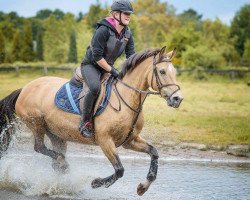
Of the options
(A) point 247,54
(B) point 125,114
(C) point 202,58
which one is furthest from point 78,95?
(A) point 247,54

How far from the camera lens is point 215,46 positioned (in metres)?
53.0

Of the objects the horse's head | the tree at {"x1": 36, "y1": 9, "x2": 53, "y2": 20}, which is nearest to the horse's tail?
the horse's head

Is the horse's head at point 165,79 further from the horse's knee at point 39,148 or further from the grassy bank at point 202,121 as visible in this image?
the grassy bank at point 202,121

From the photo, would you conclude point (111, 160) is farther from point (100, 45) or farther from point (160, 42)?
point (160, 42)

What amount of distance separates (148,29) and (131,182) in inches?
2963

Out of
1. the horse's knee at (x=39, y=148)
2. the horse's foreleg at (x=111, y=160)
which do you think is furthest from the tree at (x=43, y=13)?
the horse's foreleg at (x=111, y=160)

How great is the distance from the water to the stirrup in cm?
93

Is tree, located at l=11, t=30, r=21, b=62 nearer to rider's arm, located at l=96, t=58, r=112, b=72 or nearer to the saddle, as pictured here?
the saddle

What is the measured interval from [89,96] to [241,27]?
50.0 meters

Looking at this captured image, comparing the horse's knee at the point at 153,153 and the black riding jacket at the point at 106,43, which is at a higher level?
the black riding jacket at the point at 106,43

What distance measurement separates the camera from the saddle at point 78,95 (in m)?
7.31

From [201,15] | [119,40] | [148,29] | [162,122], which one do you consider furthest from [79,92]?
[201,15]

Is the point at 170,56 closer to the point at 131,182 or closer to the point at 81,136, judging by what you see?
the point at 81,136

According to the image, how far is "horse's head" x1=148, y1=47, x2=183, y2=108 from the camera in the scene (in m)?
6.50
